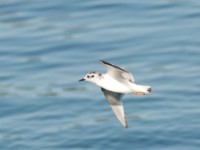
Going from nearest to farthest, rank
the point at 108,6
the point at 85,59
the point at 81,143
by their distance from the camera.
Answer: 1. the point at 81,143
2. the point at 85,59
3. the point at 108,6

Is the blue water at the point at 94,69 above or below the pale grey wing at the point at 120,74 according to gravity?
above

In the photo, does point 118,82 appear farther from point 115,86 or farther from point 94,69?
point 94,69

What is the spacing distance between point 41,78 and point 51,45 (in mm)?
2843

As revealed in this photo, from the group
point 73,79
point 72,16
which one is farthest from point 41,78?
point 72,16

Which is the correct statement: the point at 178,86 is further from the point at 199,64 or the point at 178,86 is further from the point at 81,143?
the point at 81,143

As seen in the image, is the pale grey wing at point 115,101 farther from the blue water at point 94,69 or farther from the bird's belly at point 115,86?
the blue water at point 94,69

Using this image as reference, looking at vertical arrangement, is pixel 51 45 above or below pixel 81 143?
above

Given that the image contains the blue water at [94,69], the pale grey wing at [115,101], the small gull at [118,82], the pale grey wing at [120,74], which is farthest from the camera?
the blue water at [94,69]

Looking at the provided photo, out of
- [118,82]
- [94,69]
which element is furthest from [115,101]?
[94,69]

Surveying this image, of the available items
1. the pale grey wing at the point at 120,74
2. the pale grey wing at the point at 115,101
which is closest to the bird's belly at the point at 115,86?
the pale grey wing at the point at 120,74

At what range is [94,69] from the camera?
3334 cm

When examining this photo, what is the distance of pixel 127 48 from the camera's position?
117 feet

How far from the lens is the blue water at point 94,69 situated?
2961 centimetres

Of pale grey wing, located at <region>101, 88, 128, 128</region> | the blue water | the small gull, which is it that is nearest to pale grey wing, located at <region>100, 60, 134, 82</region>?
the small gull
